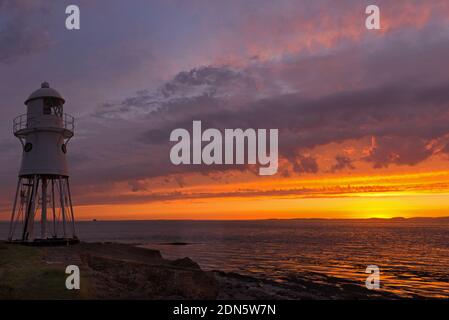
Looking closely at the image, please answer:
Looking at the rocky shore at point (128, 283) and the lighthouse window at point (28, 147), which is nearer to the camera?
the rocky shore at point (128, 283)

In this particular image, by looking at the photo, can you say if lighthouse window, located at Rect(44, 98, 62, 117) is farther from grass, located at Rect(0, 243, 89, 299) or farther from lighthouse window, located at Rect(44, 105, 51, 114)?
grass, located at Rect(0, 243, 89, 299)

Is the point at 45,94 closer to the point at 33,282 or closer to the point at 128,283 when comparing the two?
the point at 128,283

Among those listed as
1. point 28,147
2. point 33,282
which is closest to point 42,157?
point 28,147

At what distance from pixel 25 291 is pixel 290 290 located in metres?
21.5

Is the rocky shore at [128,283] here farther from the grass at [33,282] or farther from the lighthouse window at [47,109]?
the lighthouse window at [47,109]

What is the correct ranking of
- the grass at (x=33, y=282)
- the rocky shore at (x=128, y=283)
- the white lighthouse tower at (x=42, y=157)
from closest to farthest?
the grass at (x=33, y=282) → the rocky shore at (x=128, y=283) → the white lighthouse tower at (x=42, y=157)

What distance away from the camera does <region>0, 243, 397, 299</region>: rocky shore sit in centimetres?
1777

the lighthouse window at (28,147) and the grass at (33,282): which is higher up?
the lighthouse window at (28,147)

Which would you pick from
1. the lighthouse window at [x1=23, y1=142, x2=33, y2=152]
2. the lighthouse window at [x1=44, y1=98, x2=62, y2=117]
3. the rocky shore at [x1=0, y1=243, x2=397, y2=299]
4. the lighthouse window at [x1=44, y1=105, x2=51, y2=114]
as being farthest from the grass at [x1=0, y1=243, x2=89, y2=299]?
the lighthouse window at [x1=44, y1=98, x2=62, y2=117]

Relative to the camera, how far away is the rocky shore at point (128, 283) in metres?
17.8

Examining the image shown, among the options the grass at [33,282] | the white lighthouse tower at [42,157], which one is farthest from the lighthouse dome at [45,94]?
the grass at [33,282]
